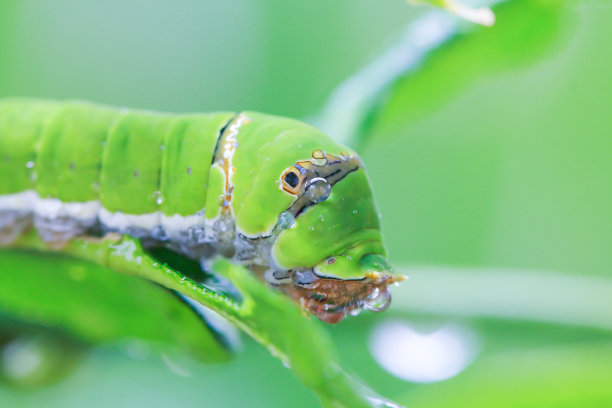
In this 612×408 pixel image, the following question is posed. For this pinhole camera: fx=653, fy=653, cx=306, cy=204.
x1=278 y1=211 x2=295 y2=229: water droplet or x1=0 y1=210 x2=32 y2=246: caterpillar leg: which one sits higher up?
x1=278 y1=211 x2=295 y2=229: water droplet

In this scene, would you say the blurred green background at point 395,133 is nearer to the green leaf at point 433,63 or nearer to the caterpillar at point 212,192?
the caterpillar at point 212,192

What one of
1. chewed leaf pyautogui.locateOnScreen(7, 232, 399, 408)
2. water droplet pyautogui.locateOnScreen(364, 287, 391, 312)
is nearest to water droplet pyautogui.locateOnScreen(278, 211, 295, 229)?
water droplet pyautogui.locateOnScreen(364, 287, 391, 312)

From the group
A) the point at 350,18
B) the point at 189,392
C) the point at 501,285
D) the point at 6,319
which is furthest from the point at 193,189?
the point at 350,18

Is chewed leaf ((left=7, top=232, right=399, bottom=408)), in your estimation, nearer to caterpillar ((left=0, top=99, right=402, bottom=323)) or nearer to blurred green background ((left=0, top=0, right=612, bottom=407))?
caterpillar ((left=0, top=99, right=402, bottom=323))

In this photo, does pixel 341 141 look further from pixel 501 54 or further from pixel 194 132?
Result: pixel 501 54

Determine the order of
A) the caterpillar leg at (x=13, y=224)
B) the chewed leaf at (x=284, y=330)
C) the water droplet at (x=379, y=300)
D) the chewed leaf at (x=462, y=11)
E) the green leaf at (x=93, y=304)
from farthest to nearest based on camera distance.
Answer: the caterpillar leg at (x=13, y=224), the water droplet at (x=379, y=300), the green leaf at (x=93, y=304), the chewed leaf at (x=462, y=11), the chewed leaf at (x=284, y=330)

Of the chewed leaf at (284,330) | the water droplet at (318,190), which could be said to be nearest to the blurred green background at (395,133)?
the water droplet at (318,190)
